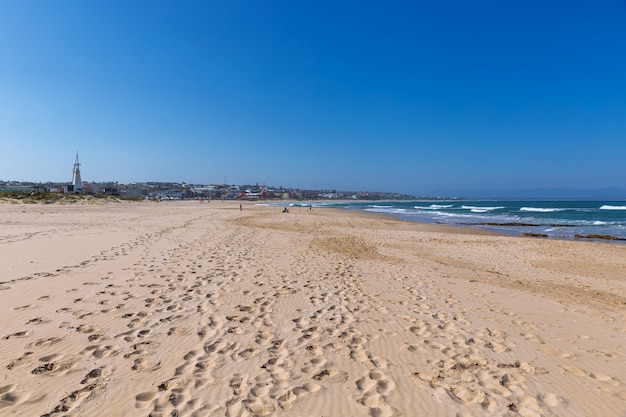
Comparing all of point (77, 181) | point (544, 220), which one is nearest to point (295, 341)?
point (544, 220)

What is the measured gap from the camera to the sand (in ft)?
10.3

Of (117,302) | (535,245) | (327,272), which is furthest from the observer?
(535,245)

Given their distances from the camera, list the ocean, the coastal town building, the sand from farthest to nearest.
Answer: the coastal town building < the ocean < the sand

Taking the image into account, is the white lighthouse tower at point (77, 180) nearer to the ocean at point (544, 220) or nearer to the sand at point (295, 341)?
the ocean at point (544, 220)

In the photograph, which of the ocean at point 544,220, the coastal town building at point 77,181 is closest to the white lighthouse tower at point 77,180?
the coastal town building at point 77,181

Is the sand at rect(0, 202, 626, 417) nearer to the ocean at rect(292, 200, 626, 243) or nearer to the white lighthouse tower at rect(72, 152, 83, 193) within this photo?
the ocean at rect(292, 200, 626, 243)

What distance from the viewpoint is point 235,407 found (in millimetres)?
2979

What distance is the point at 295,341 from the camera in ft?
14.5

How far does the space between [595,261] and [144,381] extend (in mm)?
15937

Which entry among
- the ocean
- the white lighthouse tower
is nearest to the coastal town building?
the white lighthouse tower

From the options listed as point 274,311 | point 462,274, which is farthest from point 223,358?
point 462,274

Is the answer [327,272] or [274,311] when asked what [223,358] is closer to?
[274,311]

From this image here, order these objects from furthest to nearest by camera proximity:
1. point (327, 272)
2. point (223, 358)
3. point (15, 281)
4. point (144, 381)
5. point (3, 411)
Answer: point (327, 272) → point (15, 281) → point (223, 358) → point (144, 381) → point (3, 411)

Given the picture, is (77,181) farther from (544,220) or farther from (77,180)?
(544,220)
